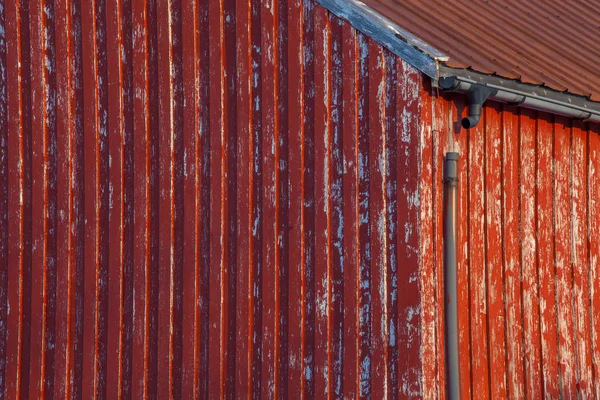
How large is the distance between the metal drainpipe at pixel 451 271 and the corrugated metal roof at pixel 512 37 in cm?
Result: 67

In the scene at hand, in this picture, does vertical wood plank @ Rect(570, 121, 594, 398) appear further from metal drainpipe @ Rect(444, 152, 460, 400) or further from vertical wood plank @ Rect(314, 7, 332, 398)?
vertical wood plank @ Rect(314, 7, 332, 398)

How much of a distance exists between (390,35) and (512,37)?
5.38 feet

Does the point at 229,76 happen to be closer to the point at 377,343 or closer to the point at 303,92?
the point at 303,92

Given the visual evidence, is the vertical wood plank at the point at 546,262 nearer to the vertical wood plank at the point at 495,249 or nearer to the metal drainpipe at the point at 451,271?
the vertical wood plank at the point at 495,249

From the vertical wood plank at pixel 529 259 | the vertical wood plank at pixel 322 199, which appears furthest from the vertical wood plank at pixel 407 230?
the vertical wood plank at pixel 529 259

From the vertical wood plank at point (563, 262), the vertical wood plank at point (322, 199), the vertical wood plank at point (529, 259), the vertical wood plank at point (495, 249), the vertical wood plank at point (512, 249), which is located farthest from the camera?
the vertical wood plank at point (563, 262)

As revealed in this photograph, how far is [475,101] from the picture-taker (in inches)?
223

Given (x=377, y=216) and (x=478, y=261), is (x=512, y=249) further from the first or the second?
(x=377, y=216)

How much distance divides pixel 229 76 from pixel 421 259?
1.78 metres

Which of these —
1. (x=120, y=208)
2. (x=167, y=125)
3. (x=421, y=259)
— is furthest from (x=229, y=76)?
(x=421, y=259)

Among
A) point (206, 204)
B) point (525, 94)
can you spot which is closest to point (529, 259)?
point (525, 94)

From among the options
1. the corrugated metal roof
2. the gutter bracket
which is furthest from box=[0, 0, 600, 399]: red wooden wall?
the corrugated metal roof

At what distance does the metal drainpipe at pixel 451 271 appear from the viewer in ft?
18.8

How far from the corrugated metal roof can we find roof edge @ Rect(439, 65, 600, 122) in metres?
0.04
